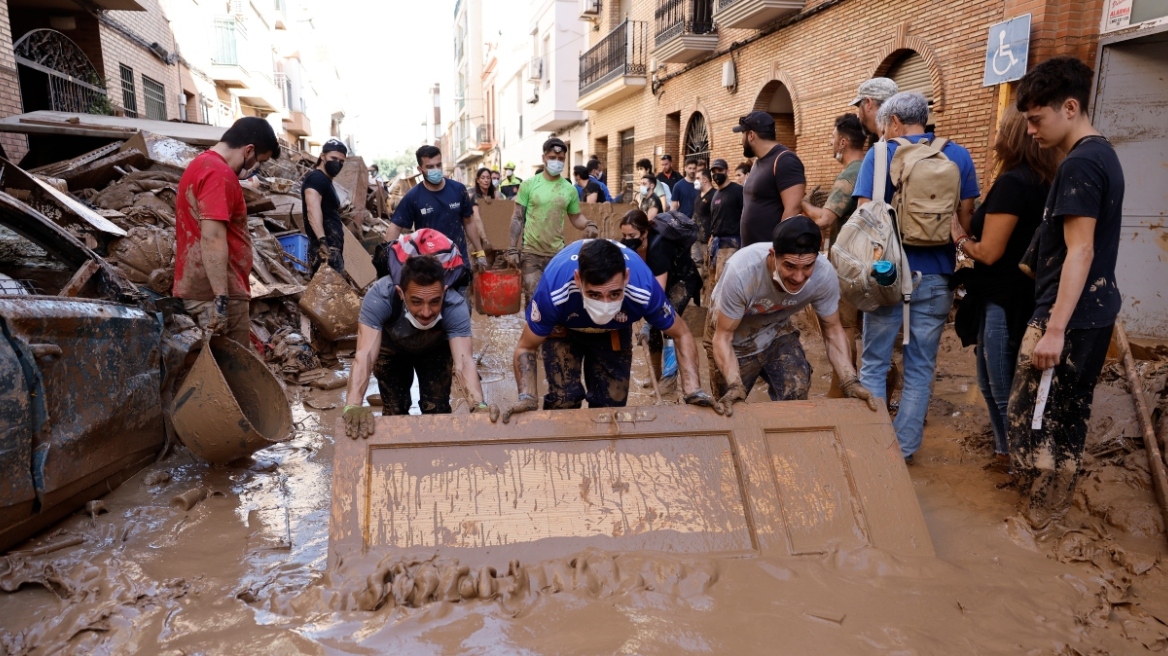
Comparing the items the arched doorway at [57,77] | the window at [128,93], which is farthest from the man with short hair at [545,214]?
the window at [128,93]

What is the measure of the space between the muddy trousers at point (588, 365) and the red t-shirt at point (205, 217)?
191 centimetres

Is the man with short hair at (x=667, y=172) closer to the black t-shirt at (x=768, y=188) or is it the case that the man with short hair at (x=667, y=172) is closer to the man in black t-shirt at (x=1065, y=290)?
the black t-shirt at (x=768, y=188)

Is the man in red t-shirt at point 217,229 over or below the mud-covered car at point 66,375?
over

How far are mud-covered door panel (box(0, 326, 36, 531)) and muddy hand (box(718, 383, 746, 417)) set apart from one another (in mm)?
2561

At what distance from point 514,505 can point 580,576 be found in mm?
370

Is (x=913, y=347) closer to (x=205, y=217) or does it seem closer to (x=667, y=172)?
(x=205, y=217)

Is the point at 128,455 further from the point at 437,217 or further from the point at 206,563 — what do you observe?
the point at 437,217

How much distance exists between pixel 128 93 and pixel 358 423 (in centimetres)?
1285

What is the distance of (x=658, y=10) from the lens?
15.4 metres

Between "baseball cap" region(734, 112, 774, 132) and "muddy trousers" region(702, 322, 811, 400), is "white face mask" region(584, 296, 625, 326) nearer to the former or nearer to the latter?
"muddy trousers" region(702, 322, 811, 400)

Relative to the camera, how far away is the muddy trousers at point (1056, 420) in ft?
9.03

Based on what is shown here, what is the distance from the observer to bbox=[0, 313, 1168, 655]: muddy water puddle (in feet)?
6.99

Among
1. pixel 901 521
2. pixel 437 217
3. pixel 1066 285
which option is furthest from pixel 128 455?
pixel 1066 285

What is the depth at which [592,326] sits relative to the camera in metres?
3.20
